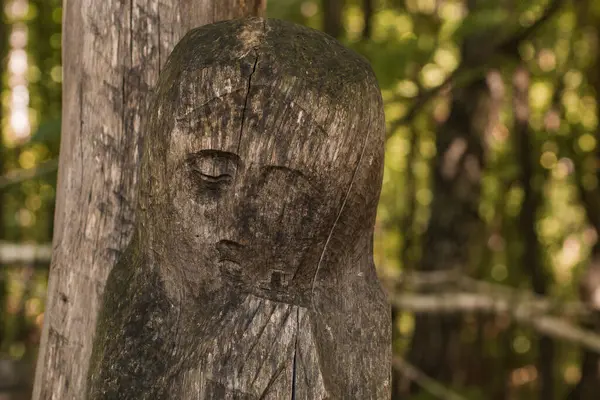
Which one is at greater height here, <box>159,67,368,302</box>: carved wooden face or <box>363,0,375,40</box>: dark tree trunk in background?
<box>363,0,375,40</box>: dark tree trunk in background

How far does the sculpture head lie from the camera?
199 centimetres

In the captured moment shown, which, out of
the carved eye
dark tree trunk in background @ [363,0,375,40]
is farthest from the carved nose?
Result: dark tree trunk in background @ [363,0,375,40]

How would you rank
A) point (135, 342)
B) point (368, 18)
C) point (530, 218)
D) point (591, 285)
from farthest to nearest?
point (530, 218) → point (368, 18) → point (591, 285) → point (135, 342)

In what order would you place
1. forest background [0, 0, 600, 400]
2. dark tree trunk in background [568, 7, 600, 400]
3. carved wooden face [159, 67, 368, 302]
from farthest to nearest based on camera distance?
1. dark tree trunk in background [568, 7, 600, 400]
2. forest background [0, 0, 600, 400]
3. carved wooden face [159, 67, 368, 302]

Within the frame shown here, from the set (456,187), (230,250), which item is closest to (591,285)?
(456,187)

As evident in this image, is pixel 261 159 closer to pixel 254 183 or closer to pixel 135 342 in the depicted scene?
pixel 254 183

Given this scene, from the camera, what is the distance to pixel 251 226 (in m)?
2.03

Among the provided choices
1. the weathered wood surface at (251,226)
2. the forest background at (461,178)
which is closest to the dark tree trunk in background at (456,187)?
the forest background at (461,178)

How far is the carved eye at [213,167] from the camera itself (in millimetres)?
2012

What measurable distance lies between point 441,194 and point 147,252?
6.38 meters

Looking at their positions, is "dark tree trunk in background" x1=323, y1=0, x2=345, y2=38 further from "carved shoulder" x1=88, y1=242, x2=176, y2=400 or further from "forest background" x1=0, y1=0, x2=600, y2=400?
"carved shoulder" x1=88, y1=242, x2=176, y2=400

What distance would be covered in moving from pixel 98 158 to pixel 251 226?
74cm

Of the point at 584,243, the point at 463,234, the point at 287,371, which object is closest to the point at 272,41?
the point at 287,371

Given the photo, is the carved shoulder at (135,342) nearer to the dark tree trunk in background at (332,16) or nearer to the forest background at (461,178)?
the forest background at (461,178)
